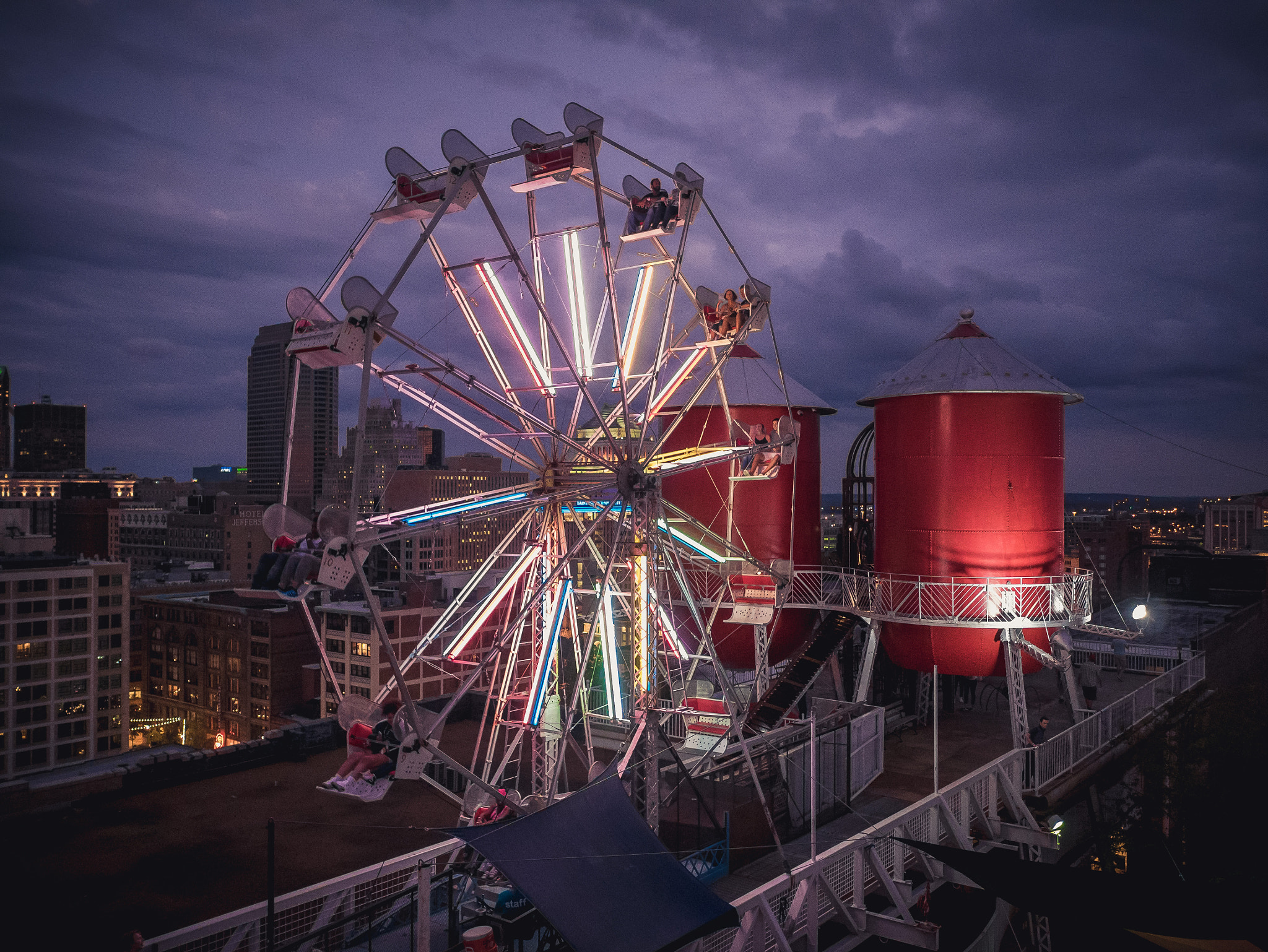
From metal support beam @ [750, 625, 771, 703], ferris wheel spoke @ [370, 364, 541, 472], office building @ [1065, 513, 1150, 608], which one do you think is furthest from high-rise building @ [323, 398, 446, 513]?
office building @ [1065, 513, 1150, 608]

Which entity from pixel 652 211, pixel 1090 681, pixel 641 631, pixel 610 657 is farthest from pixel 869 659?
pixel 652 211

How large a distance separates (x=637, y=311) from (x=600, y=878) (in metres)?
11.0

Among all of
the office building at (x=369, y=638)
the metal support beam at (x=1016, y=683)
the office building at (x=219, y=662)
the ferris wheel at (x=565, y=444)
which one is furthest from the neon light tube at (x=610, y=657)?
the office building at (x=219, y=662)

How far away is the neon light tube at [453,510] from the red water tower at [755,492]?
484 inches

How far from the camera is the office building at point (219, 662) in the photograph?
9281 centimetres

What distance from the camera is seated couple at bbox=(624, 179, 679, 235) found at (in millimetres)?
17375

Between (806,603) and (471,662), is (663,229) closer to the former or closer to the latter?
(471,662)

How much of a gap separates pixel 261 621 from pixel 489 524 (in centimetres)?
6169

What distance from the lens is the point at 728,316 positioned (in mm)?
18844

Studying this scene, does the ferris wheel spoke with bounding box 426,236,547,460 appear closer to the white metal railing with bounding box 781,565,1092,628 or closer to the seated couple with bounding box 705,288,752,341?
the seated couple with bounding box 705,288,752,341

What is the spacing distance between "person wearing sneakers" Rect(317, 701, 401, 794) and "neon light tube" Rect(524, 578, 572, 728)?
414 centimetres

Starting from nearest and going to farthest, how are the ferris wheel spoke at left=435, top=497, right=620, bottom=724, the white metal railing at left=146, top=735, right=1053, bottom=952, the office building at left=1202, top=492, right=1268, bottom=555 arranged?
the white metal railing at left=146, top=735, right=1053, bottom=952 < the ferris wheel spoke at left=435, top=497, right=620, bottom=724 < the office building at left=1202, top=492, right=1268, bottom=555

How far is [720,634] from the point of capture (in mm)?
29312

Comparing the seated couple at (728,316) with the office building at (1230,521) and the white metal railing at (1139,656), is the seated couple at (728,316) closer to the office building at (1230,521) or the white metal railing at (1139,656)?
the white metal railing at (1139,656)
